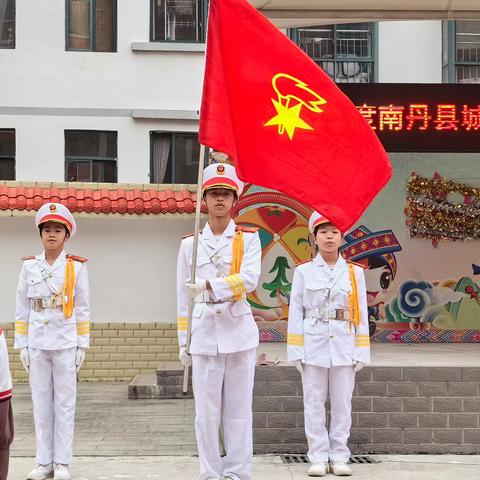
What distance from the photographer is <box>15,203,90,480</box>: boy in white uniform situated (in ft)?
25.7

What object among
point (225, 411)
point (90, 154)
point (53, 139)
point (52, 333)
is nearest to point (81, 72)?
point (53, 139)

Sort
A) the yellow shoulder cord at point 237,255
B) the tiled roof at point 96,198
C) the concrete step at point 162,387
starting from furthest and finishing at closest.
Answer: the tiled roof at point 96,198
the concrete step at point 162,387
the yellow shoulder cord at point 237,255

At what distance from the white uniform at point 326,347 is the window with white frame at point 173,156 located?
9271 millimetres

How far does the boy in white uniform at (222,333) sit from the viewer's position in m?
6.94

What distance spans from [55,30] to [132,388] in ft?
21.3

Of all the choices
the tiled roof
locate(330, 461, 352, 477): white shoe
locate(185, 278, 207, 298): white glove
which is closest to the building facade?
the tiled roof

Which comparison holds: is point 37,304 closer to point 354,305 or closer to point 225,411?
point 225,411

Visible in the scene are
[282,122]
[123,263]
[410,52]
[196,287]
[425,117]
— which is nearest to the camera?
[196,287]

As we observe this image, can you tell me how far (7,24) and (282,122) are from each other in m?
11.0

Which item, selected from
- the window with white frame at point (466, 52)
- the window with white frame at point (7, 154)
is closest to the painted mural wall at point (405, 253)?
the window with white frame at point (466, 52)

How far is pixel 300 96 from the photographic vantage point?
22.9ft

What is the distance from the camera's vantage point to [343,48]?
1716cm

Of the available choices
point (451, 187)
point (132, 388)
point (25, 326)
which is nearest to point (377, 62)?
point (451, 187)

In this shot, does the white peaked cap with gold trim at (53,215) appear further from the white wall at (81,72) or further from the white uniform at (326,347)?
the white wall at (81,72)
